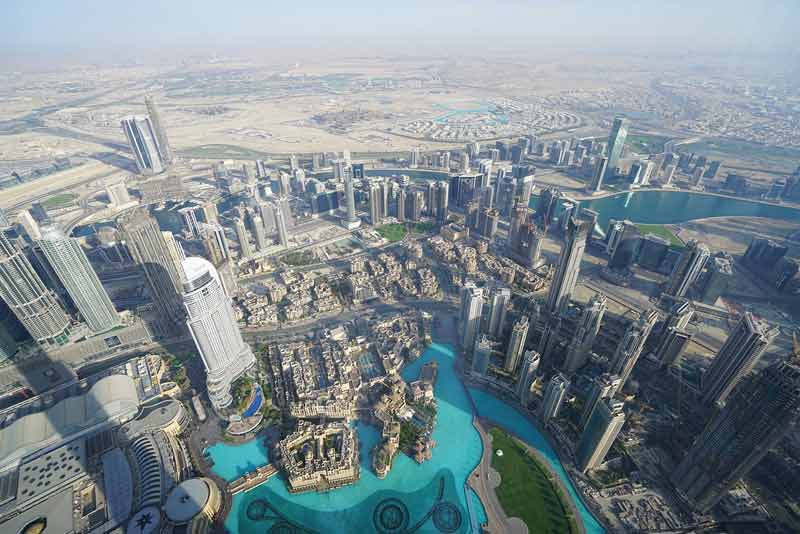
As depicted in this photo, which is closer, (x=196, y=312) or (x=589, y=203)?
(x=196, y=312)

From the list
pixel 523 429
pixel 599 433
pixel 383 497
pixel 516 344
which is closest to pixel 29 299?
pixel 383 497

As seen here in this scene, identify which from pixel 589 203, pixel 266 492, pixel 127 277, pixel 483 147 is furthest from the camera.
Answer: pixel 483 147

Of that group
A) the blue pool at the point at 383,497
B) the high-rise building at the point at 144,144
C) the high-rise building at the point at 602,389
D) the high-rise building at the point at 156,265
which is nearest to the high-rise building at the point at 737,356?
the high-rise building at the point at 602,389

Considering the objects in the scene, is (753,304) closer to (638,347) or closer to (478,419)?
(638,347)

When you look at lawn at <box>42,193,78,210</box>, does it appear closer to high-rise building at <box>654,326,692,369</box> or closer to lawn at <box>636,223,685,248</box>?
high-rise building at <box>654,326,692,369</box>

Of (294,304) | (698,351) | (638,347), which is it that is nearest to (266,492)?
(294,304)
